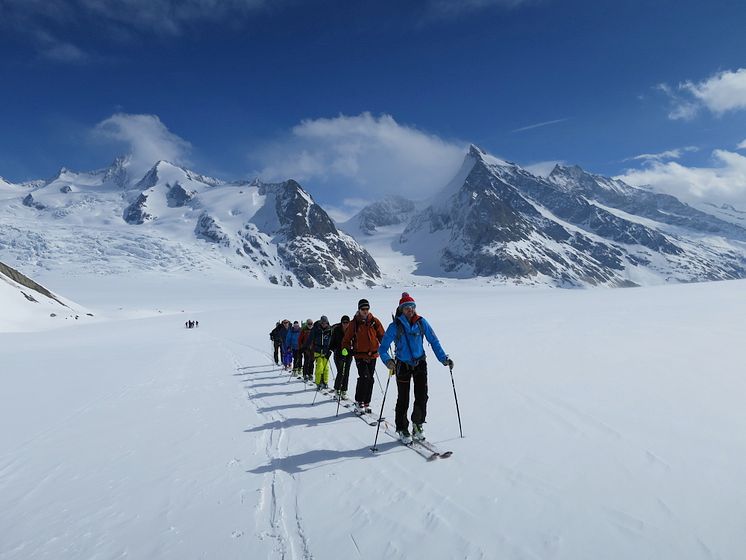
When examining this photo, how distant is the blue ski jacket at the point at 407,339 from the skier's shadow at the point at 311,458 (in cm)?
147

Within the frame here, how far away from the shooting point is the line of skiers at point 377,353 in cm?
802

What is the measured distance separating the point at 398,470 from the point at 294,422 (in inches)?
152

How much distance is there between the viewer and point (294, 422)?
995 centimetres

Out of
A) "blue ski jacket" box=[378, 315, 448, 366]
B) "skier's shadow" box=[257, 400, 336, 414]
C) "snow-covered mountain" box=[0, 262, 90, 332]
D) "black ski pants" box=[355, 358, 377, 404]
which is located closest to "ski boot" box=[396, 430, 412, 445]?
"blue ski jacket" box=[378, 315, 448, 366]

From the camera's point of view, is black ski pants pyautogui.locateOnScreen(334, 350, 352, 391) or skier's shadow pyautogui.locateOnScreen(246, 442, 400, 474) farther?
black ski pants pyautogui.locateOnScreen(334, 350, 352, 391)

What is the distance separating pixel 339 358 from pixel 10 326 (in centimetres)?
4277

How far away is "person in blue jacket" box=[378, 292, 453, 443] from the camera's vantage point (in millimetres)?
7969

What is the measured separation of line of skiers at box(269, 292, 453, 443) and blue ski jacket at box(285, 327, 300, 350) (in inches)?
16.8


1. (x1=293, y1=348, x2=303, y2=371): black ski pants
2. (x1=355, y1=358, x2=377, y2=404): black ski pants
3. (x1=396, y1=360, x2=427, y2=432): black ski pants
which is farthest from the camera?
(x1=293, y1=348, x2=303, y2=371): black ski pants

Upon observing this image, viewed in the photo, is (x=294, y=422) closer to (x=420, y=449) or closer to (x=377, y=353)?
(x=377, y=353)

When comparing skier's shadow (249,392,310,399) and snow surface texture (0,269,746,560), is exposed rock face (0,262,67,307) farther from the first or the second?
skier's shadow (249,392,310,399)

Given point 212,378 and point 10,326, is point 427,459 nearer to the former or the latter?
point 212,378

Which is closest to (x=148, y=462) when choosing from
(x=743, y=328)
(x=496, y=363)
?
(x=496, y=363)

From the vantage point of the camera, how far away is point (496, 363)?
1534 cm
